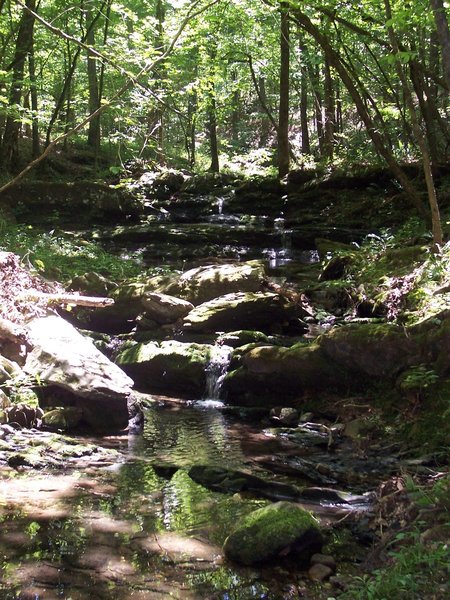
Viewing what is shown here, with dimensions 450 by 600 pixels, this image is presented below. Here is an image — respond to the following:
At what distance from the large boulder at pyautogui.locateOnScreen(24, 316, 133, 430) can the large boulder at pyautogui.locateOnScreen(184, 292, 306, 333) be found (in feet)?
8.42

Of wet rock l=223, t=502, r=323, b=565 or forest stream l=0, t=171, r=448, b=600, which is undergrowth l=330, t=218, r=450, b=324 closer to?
forest stream l=0, t=171, r=448, b=600

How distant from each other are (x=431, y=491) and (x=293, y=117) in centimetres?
3459

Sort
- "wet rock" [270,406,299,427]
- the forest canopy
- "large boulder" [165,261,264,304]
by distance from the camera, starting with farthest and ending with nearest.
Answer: the forest canopy, "large boulder" [165,261,264,304], "wet rock" [270,406,299,427]

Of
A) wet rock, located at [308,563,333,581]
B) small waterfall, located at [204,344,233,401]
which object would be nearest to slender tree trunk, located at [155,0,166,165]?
small waterfall, located at [204,344,233,401]

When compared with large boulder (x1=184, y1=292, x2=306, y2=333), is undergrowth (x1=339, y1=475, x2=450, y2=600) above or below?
→ below

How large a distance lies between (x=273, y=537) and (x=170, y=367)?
205 inches

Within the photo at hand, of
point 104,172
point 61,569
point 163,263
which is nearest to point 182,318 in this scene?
point 163,263

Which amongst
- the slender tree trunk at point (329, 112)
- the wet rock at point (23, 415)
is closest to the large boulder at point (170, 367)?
the wet rock at point (23, 415)

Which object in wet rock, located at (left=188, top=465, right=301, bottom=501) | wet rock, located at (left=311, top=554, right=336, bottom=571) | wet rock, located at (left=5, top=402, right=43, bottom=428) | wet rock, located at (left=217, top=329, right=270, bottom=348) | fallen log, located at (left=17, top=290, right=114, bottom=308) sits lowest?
wet rock, located at (left=188, top=465, right=301, bottom=501)

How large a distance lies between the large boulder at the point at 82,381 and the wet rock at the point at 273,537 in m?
3.39

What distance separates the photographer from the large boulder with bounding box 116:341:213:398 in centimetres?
874

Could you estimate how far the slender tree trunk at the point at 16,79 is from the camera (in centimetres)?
1572

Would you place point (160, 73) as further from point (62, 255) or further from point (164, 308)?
point (62, 255)

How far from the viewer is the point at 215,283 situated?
34.8 feet
